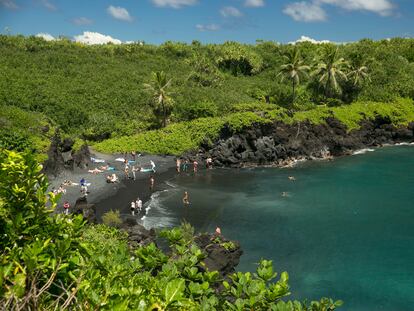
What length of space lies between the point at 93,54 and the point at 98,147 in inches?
1792

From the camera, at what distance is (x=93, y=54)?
3907 inches

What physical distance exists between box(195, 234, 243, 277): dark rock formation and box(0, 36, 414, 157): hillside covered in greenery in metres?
35.2

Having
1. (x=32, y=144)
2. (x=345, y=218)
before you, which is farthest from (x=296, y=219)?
(x=32, y=144)

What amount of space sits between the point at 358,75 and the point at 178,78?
35.9 m

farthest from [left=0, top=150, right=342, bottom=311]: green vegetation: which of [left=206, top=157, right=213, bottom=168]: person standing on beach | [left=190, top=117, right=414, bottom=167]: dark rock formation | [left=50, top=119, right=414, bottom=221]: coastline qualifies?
[left=190, top=117, right=414, bottom=167]: dark rock formation

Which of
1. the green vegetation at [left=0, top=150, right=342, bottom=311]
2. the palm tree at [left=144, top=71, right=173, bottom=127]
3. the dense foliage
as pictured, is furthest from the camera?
the dense foliage

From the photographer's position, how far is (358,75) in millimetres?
78625

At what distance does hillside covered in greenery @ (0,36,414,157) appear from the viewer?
6881 cm

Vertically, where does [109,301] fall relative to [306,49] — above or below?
below

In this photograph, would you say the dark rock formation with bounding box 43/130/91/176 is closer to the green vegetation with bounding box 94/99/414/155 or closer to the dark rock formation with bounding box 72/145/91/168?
the dark rock formation with bounding box 72/145/91/168

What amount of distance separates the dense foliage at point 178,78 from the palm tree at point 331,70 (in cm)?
18

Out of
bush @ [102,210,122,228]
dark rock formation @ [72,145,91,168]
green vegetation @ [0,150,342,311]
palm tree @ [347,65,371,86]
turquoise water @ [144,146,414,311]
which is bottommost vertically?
turquoise water @ [144,146,414,311]

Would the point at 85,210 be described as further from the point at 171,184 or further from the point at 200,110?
the point at 200,110

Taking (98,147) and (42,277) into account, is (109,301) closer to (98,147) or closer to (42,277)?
(42,277)
